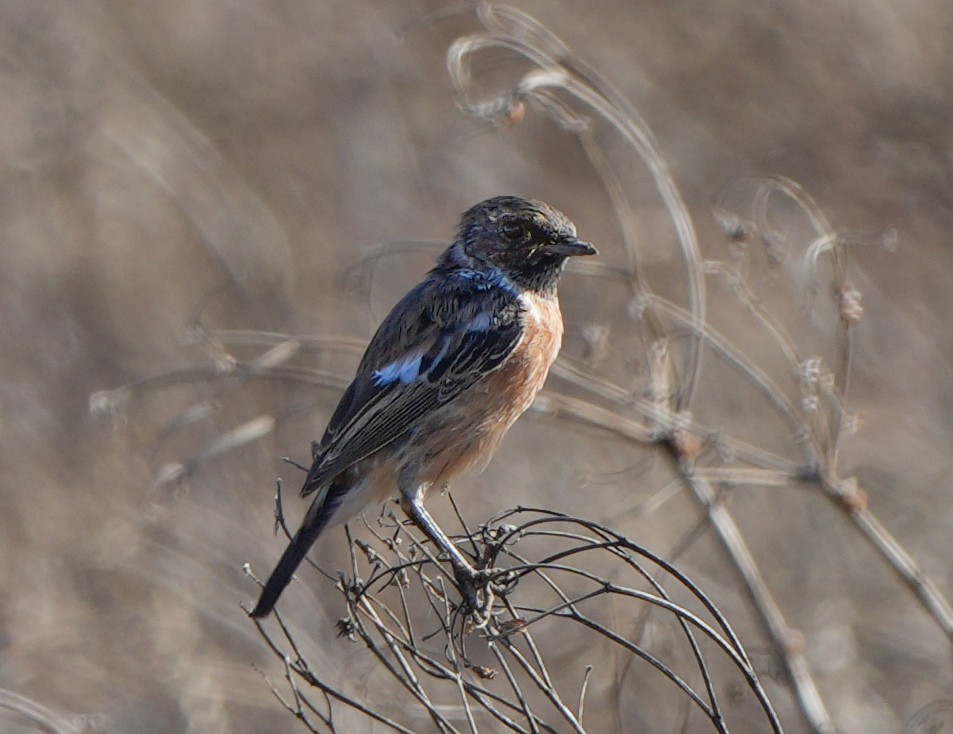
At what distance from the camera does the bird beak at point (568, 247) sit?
17.1ft

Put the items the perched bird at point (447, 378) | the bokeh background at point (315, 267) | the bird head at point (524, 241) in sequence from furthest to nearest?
1. the bokeh background at point (315, 267)
2. the bird head at point (524, 241)
3. the perched bird at point (447, 378)

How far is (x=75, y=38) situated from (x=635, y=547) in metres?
8.45

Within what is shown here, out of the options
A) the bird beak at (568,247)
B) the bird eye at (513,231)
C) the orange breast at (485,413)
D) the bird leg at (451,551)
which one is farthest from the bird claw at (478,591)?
the bird eye at (513,231)

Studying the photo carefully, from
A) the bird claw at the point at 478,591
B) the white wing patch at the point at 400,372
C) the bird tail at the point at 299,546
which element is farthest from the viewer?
the white wing patch at the point at 400,372

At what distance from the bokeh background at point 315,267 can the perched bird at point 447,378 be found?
1849mm

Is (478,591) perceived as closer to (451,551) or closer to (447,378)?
(451,551)

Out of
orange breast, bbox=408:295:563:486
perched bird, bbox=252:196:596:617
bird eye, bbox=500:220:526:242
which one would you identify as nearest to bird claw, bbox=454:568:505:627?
perched bird, bbox=252:196:596:617

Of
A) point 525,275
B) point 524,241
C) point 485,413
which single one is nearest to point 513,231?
point 524,241

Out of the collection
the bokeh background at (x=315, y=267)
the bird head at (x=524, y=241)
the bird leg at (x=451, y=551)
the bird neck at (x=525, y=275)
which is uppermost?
the bokeh background at (x=315, y=267)

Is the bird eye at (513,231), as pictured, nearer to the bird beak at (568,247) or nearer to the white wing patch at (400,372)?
the bird beak at (568,247)

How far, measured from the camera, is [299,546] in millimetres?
4703

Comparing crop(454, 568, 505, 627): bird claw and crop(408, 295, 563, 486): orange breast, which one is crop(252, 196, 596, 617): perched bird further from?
crop(454, 568, 505, 627): bird claw

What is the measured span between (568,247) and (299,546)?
1.53 m

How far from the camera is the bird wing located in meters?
5.05
